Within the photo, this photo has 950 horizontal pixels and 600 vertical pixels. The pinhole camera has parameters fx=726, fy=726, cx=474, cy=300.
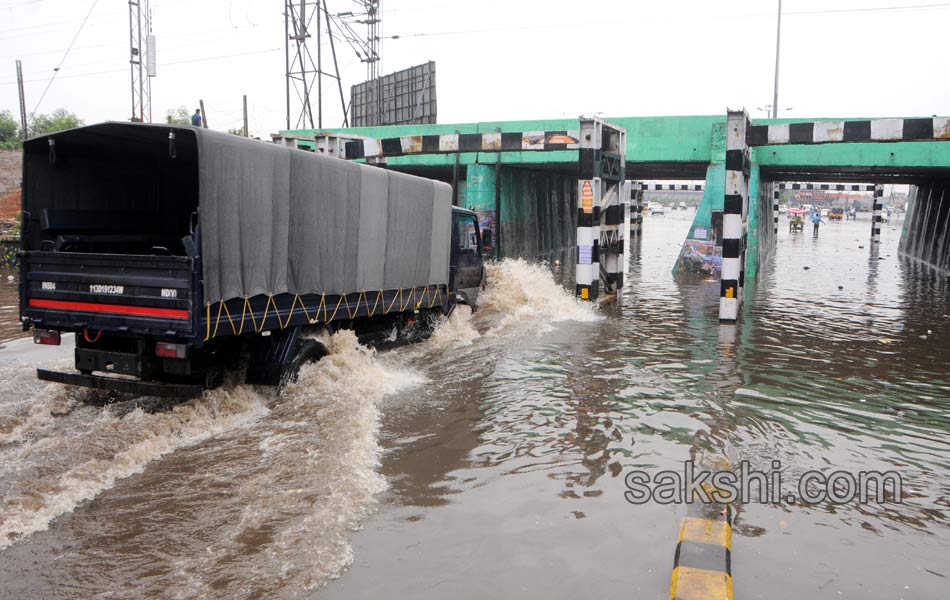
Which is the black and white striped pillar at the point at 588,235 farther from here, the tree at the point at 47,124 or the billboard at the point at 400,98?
the tree at the point at 47,124

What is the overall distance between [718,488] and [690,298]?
514 inches

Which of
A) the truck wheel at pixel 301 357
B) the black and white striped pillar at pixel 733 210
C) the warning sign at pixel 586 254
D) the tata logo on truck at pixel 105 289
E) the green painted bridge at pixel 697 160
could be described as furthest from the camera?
the warning sign at pixel 586 254

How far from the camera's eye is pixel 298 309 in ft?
25.6

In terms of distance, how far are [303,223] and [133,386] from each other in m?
2.37

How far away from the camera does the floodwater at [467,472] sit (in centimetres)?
418

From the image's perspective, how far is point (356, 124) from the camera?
40.7 meters

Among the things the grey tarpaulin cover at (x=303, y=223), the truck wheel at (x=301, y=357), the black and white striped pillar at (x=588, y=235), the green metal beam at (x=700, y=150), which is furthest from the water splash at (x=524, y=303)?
the green metal beam at (x=700, y=150)

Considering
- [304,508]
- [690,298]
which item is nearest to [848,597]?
[304,508]

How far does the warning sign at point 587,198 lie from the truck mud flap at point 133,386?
10566 mm

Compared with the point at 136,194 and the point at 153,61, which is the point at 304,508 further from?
the point at 153,61

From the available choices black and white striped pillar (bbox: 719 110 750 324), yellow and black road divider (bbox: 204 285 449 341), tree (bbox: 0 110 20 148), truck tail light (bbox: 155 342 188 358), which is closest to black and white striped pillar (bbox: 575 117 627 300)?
black and white striped pillar (bbox: 719 110 750 324)

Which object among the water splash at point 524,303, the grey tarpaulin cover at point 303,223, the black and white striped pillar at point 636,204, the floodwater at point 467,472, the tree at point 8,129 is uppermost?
the tree at point 8,129

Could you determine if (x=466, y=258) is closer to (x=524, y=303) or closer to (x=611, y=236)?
(x=524, y=303)

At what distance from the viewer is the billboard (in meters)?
34.5
